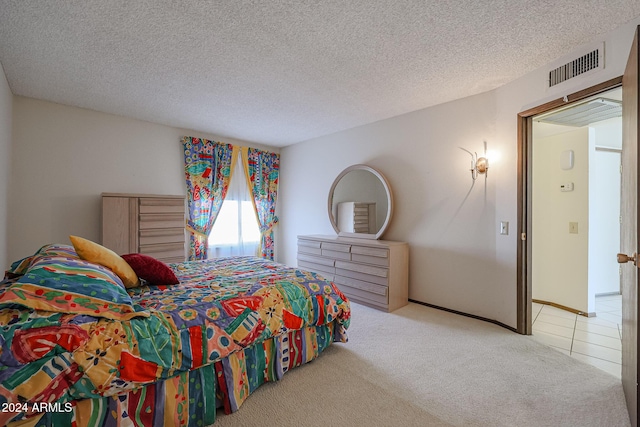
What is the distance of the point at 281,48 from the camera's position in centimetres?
221

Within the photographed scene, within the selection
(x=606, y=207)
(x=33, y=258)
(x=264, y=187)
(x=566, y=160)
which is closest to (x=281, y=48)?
(x=33, y=258)

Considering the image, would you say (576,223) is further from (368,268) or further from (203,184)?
(203,184)

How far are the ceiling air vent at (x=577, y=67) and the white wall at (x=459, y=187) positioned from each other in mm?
42

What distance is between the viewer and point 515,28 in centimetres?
199

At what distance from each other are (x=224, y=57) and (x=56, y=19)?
1062mm

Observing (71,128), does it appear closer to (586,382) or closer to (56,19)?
(56,19)

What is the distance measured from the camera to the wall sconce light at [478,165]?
302 cm

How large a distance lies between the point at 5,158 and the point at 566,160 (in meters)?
6.14

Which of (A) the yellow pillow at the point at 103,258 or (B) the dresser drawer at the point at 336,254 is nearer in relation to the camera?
(A) the yellow pillow at the point at 103,258

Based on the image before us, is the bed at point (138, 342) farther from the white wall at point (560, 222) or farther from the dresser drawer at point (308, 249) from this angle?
the white wall at point (560, 222)

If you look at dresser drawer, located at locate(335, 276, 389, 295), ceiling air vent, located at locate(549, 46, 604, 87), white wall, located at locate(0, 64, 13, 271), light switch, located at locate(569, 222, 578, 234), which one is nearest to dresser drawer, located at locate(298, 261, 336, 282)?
dresser drawer, located at locate(335, 276, 389, 295)

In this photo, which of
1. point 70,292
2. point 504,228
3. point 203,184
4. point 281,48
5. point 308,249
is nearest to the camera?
point 70,292

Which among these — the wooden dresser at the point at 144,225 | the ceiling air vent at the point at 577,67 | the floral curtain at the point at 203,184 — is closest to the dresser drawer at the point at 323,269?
the floral curtain at the point at 203,184

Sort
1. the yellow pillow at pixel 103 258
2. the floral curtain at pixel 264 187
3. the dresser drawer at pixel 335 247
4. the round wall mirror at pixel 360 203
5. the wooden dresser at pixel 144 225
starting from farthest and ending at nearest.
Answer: the floral curtain at pixel 264 187
the round wall mirror at pixel 360 203
the dresser drawer at pixel 335 247
the wooden dresser at pixel 144 225
the yellow pillow at pixel 103 258
